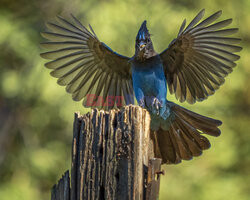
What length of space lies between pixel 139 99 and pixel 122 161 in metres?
2.03

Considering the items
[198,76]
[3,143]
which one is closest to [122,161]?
[198,76]

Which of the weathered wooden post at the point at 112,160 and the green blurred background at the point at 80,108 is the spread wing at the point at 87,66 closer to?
the green blurred background at the point at 80,108

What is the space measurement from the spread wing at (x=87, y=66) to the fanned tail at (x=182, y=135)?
61 cm

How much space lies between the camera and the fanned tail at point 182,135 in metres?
4.73

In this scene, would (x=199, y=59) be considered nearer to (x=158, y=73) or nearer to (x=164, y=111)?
(x=158, y=73)

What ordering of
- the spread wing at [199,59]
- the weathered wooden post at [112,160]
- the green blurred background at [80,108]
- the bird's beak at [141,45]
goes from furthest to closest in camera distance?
the green blurred background at [80,108], the bird's beak at [141,45], the spread wing at [199,59], the weathered wooden post at [112,160]

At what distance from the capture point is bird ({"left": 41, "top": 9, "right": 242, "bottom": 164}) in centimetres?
473

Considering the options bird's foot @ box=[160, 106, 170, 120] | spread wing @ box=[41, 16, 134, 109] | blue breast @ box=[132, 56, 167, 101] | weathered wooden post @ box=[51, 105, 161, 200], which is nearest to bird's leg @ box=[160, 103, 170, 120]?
bird's foot @ box=[160, 106, 170, 120]

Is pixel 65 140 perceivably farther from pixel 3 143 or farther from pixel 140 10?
pixel 140 10

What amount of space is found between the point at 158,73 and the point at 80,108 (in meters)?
1.72

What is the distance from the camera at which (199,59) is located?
4.92 m

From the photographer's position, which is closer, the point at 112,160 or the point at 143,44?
the point at 112,160

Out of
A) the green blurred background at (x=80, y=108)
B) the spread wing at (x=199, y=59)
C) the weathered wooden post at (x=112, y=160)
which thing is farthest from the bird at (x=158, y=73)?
the weathered wooden post at (x=112, y=160)

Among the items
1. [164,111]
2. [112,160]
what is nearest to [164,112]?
[164,111]
